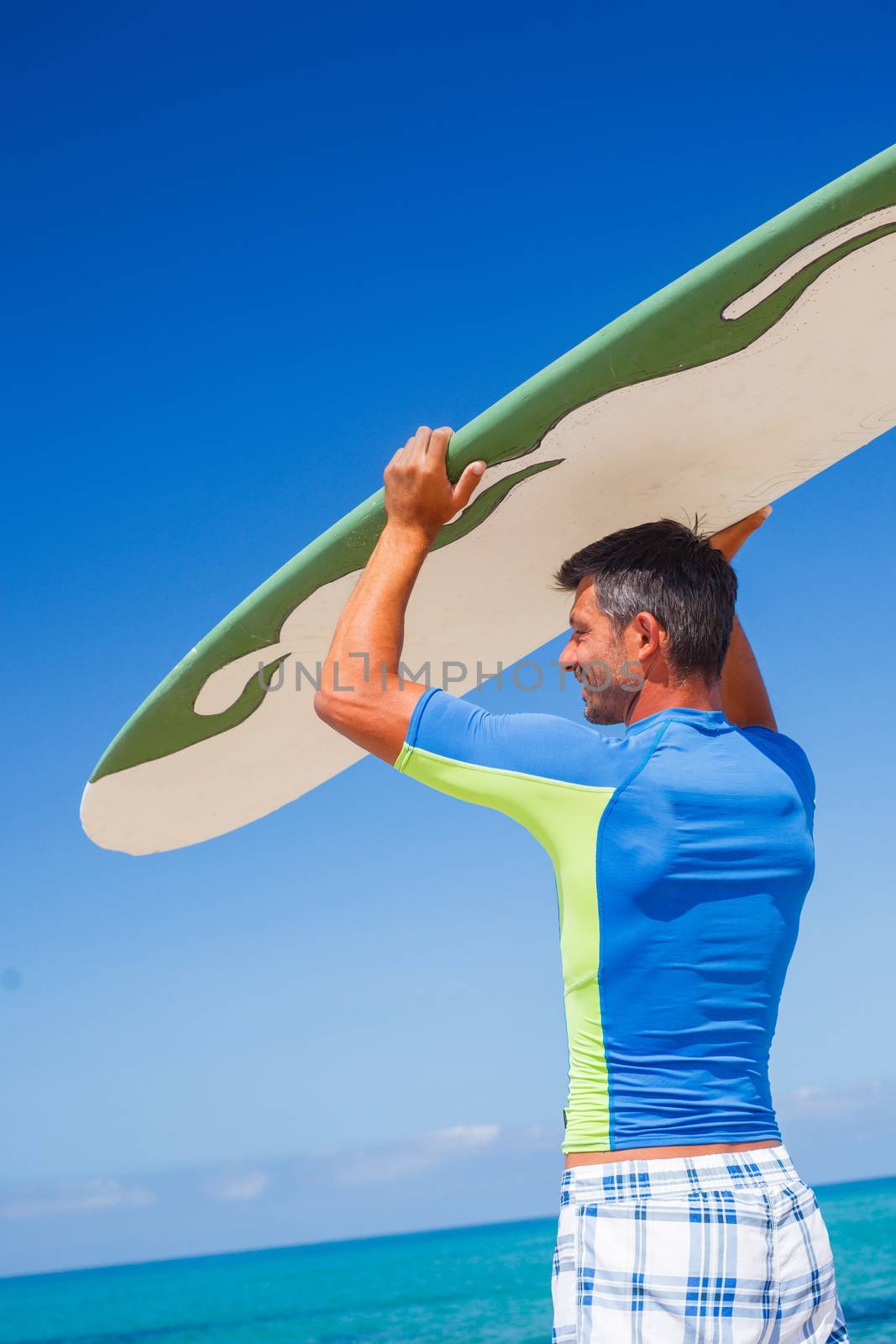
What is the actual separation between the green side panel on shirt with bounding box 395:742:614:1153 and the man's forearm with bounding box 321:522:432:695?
0.16 meters

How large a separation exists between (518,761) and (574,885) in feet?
0.68

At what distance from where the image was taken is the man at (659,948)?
5.08 feet

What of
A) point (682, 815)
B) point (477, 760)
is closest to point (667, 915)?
point (682, 815)

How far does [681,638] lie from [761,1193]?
0.88 metres

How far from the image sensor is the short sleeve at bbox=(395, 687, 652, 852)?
5.65 ft

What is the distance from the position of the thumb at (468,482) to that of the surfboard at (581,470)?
64mm

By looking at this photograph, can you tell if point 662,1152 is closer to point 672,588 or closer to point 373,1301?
point 672,588

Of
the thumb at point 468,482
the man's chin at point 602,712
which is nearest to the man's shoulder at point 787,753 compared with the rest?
the man's chin at point 602,712

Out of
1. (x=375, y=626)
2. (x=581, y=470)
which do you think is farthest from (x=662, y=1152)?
(x=581, y=470)

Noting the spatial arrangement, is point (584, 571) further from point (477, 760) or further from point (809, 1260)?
point (809, 1260)

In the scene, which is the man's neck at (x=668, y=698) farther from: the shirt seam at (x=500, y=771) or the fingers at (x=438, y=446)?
the fingers at (x=438, y=446)

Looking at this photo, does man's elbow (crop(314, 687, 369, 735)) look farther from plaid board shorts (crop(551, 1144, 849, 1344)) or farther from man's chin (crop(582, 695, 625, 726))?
plaid board shorts (crop(551, 1144, 849, 1344))

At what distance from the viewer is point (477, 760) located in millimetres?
1770

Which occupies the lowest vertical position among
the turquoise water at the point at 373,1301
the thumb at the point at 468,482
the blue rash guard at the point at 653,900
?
the turquoise water at the point at 373,1301
